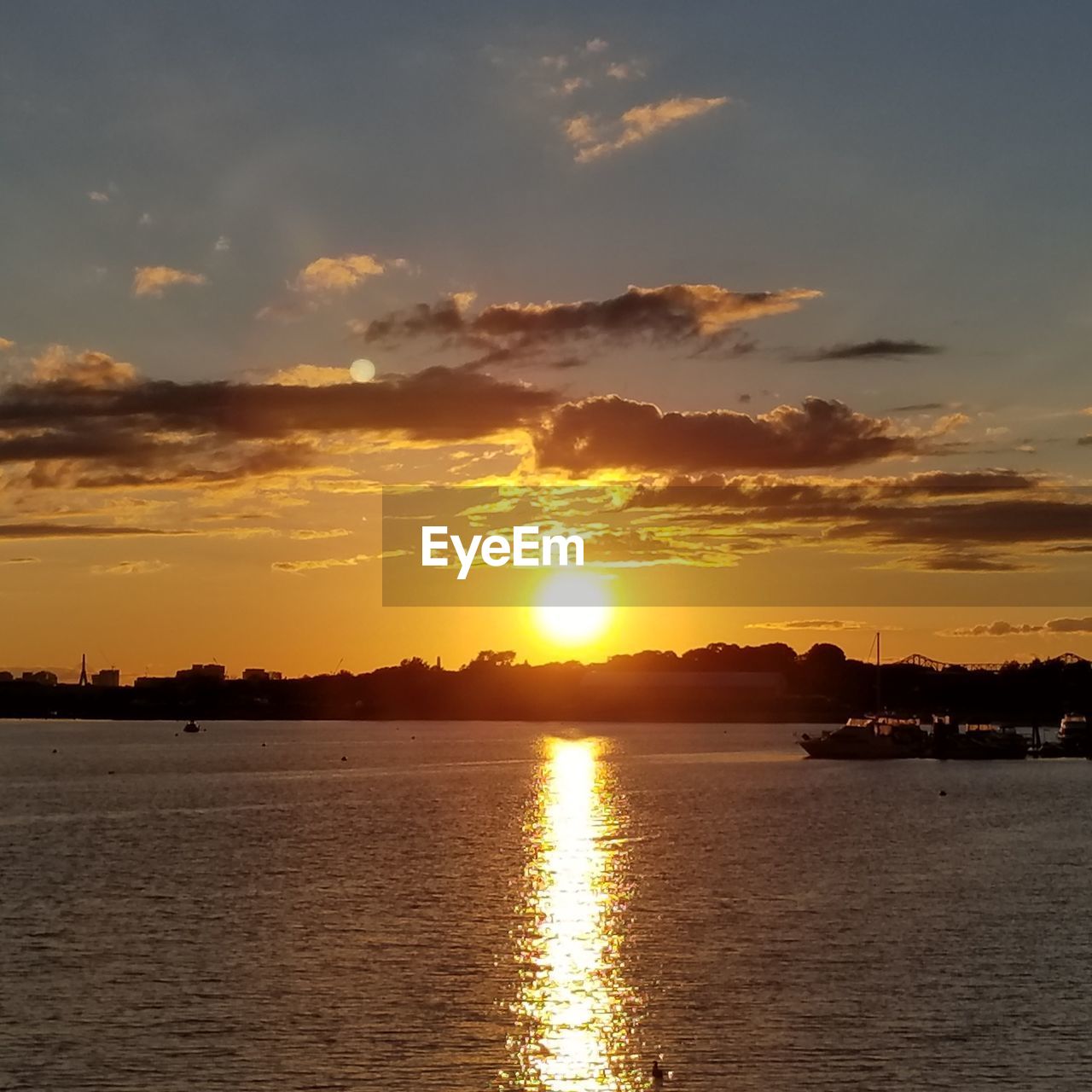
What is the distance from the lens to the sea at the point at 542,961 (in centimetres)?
4956

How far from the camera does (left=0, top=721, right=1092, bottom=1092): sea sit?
49.6 m

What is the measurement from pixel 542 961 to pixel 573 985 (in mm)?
5706

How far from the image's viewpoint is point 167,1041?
172ft

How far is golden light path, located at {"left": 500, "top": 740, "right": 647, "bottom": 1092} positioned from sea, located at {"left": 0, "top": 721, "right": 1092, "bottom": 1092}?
18 centimetres

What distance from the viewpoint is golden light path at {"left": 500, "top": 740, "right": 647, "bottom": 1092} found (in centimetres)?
4863

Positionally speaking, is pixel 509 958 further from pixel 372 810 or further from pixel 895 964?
pixel 372 810

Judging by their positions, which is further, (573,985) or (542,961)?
(542,961)

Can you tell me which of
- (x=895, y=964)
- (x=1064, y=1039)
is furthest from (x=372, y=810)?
(x=1064, y=1039)

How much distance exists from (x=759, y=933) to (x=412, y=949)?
56.5 feet

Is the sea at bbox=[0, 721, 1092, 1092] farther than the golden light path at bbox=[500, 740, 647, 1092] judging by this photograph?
Yes

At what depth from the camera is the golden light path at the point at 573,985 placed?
48.6 metres

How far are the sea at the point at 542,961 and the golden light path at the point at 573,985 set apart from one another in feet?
0.58

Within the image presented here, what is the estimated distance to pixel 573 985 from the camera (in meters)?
62.0

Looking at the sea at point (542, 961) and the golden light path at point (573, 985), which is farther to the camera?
the sea at point (542, 961)
